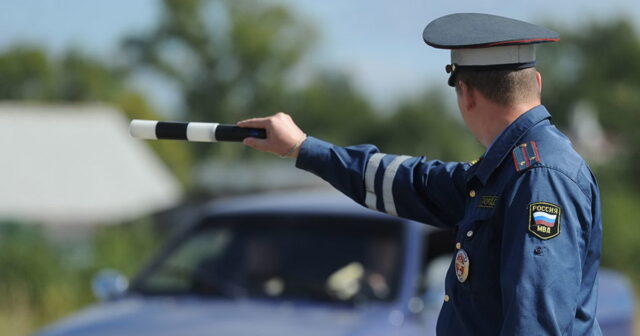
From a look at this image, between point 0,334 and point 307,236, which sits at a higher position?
point 307,236

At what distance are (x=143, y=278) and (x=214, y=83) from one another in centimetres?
5223

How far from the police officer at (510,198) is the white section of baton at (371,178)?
0.34ft

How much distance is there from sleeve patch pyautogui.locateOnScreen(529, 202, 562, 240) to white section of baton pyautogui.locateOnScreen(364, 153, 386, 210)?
2.19 ft

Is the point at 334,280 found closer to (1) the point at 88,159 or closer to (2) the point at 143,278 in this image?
(2) the point at 143,278

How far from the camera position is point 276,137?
8.79 ft

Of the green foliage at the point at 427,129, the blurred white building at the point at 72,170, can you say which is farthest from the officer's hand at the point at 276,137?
the green foliage at the point at 427,129

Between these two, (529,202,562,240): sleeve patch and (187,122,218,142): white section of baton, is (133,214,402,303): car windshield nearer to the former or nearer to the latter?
(187,122,218,142): white section of baton

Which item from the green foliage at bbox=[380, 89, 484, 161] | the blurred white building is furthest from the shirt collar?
the green foliage at bbox=[380, 89, 484, 161]

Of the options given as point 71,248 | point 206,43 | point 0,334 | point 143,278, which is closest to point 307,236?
point 143,278

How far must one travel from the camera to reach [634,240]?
1479cm

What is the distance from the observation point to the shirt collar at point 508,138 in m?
2.32

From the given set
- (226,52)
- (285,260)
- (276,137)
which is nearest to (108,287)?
(285,260)

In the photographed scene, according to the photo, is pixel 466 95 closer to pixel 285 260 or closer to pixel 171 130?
pixel 171 130

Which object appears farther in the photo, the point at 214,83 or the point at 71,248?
the point at 214,83
